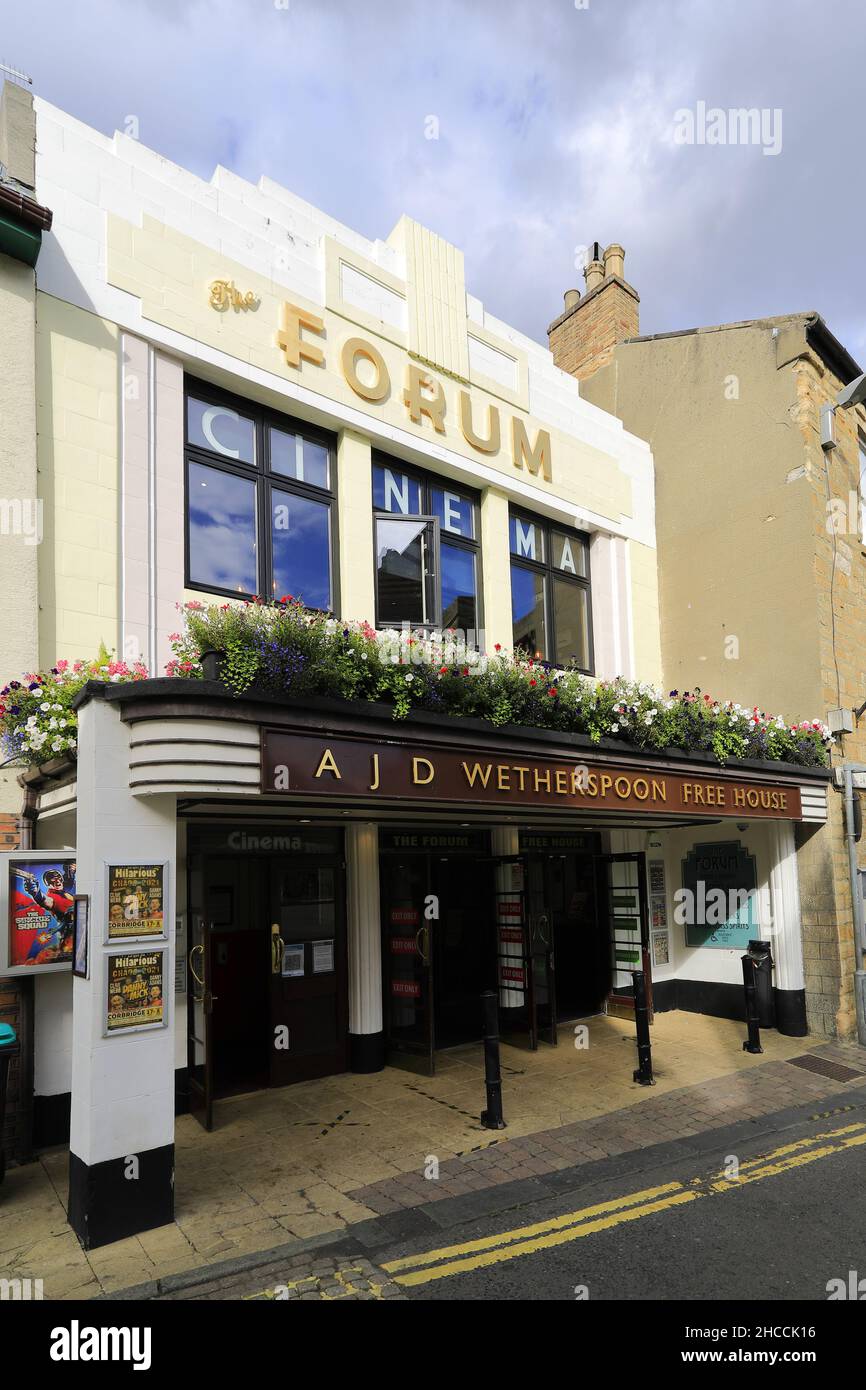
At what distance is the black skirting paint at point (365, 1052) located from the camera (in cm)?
912

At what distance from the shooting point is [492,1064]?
7371 mm

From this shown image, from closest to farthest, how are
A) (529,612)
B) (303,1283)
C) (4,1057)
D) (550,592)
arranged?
(303,1283), (4,1057), (529,612), (550,592)

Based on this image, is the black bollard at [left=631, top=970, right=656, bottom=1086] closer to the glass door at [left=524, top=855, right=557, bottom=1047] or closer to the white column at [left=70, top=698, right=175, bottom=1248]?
the glass door at [left=524, top=855, right=557, bottom=1047]

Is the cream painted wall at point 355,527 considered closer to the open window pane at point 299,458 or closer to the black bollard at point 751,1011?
the open window pane at point 299,458

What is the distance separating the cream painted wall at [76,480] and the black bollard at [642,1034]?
20.1 feet

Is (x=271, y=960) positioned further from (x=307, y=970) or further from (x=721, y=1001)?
(x=721, y=1001)

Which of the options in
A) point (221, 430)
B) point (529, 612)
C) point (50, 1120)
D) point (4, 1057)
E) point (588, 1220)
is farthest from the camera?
point (529, 612)

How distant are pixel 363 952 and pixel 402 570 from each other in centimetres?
424

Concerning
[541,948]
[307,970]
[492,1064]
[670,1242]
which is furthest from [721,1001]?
[670,1242]

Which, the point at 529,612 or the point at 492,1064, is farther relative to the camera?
the point at 529,612

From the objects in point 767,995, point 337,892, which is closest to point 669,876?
point 767,995

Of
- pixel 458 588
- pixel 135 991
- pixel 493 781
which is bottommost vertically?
pixel 135 991

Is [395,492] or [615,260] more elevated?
[615,260]
